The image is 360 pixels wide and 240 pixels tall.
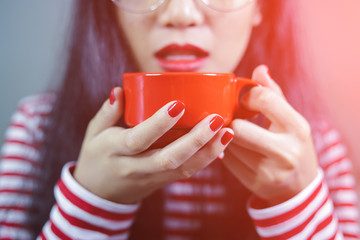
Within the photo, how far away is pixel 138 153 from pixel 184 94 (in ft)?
0.45

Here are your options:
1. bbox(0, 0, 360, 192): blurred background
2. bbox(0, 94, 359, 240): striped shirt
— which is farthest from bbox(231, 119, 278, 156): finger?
bbox(0, 0, 360, 192): blurred background

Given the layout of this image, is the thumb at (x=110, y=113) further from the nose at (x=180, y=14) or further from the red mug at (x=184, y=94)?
the nose at (x=180, y=14)

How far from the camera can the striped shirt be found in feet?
1.75

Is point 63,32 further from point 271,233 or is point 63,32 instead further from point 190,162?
point 271,233

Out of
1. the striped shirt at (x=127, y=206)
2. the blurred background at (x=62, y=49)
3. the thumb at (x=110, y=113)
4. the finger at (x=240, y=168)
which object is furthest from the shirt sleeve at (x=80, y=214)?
the blurred background at (x=62, y=49)

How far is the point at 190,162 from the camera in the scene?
50 cm

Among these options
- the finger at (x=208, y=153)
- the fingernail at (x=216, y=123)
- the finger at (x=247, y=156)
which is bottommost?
the finger at (x=247, y=156)

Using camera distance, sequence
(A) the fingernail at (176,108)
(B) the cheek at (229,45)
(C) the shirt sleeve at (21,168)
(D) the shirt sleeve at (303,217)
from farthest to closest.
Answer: (C) the shirt sleeve at (21,168)
(B) the cheek at (229,45)
(D) the shirt sleeve at (303,217)
(A) the fingernail at (176,108)

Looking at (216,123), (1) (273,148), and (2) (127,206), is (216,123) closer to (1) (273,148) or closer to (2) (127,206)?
(1) (273,148)

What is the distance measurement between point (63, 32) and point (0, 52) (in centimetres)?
15

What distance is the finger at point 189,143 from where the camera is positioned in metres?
0.44

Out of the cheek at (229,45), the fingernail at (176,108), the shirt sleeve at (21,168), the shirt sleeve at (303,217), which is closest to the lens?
the fingernail at (176,108)

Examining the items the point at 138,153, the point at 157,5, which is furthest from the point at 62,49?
the point at 138,153

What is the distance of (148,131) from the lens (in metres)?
0.44
